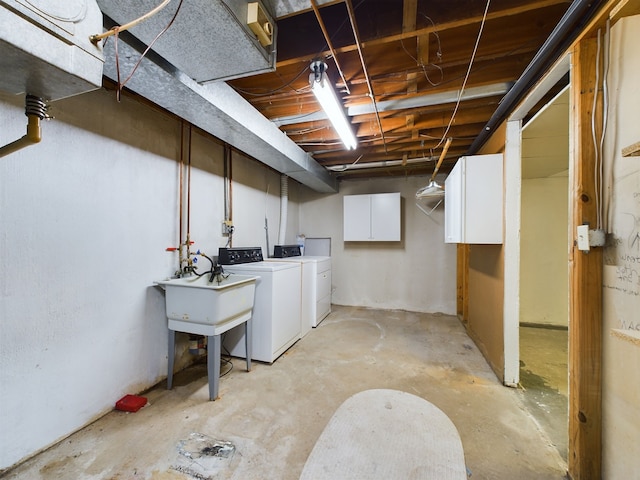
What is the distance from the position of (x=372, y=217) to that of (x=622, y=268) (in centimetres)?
327

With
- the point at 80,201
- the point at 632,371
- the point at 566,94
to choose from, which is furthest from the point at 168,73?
the point at 632,371

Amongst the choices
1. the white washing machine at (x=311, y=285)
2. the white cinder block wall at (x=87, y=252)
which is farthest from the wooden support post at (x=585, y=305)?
the white cinder block wall at (x=87, y=252)

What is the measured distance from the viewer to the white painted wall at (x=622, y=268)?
1025 mm

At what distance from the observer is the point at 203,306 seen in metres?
1.92

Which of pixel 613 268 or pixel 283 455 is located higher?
pixel 613 268

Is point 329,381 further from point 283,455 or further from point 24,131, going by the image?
point 24,131

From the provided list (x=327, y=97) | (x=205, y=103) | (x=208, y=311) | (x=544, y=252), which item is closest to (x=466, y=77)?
(x=327, y=97)

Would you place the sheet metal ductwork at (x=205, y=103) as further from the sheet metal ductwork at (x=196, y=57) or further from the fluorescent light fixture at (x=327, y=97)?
the fluorescent light fixture at (x=327, y=97)

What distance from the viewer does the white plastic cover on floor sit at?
82 centimetres

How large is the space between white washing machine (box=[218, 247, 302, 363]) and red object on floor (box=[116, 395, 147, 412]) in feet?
2.87

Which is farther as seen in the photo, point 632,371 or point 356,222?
point 356,222

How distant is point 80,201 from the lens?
5.40 feet

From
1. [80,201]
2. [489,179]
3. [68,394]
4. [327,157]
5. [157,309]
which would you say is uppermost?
[327,157]

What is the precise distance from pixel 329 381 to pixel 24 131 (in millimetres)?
2629
